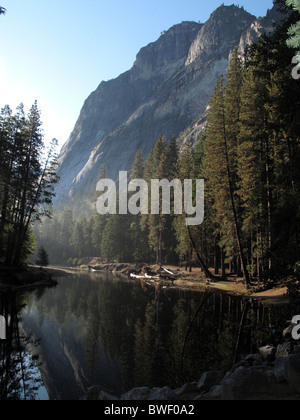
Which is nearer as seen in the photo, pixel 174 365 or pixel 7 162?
pixel 174 365

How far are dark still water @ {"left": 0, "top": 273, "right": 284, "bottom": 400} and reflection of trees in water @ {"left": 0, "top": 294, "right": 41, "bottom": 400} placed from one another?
0.08 ft

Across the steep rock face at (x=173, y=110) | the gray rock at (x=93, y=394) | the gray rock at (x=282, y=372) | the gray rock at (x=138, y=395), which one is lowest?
the gray rock at (x=93, y=394)

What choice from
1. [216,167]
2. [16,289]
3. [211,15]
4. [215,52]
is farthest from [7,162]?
[211,15]

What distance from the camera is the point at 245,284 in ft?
79.1

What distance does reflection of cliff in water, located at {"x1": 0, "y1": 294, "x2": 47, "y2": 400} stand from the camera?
702 centimetres

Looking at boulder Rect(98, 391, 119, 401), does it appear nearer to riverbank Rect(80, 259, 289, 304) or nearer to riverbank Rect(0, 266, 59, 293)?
riverbank Rect(80, 259, 289, 304)

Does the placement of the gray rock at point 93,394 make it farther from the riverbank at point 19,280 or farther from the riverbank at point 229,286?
the riverbank at point 19,280

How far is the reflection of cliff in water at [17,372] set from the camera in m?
7.02

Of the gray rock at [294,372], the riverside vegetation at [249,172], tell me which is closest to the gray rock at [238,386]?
the gray rock at [294,372]

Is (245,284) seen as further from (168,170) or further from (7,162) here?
(168,170)

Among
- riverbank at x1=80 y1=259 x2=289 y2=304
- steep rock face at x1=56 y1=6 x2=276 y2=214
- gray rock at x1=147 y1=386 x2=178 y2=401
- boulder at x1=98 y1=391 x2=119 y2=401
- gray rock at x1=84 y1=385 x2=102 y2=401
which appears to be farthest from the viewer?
steep rock face at x1=56 y1=6 x2=276 y2=214

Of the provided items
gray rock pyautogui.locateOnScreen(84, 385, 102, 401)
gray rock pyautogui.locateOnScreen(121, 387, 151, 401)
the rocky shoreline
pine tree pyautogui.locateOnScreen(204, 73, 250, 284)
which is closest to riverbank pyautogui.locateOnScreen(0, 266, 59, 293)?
gray rock pyautogui.locateOnScreen(84, 385, 102, 401)

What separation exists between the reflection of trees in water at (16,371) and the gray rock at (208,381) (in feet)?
13.9
